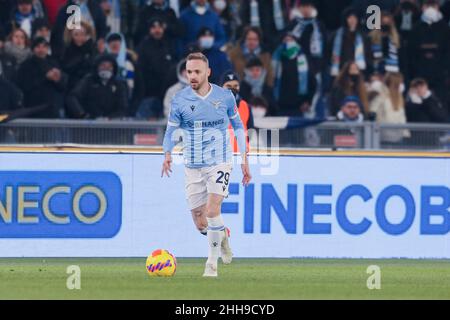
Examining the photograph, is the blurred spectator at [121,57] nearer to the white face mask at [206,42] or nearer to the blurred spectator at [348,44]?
the white face mask at [206,42]

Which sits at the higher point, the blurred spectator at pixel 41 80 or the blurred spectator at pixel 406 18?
the blurred spectator at pixel 406 18

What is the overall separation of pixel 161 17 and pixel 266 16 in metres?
1.98

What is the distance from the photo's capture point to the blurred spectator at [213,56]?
2103 centimetres

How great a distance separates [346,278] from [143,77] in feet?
22.9

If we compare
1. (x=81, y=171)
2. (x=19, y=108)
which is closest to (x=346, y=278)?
(x=81, y=171)

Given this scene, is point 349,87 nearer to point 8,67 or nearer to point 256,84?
point 256,84

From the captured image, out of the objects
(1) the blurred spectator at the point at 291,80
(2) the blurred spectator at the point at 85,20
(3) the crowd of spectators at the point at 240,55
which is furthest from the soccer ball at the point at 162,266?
(1) the blurred spectator at the point at 291,80

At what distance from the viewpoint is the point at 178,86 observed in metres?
20.6

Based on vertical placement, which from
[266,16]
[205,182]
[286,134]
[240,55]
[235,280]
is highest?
[266,16]

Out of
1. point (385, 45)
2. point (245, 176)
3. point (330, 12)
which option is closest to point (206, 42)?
point (330, 12)

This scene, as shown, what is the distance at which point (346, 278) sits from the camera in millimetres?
15102

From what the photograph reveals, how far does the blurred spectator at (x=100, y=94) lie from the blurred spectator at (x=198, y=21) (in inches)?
65.4

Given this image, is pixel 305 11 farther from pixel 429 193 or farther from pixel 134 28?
pixel 429 193
